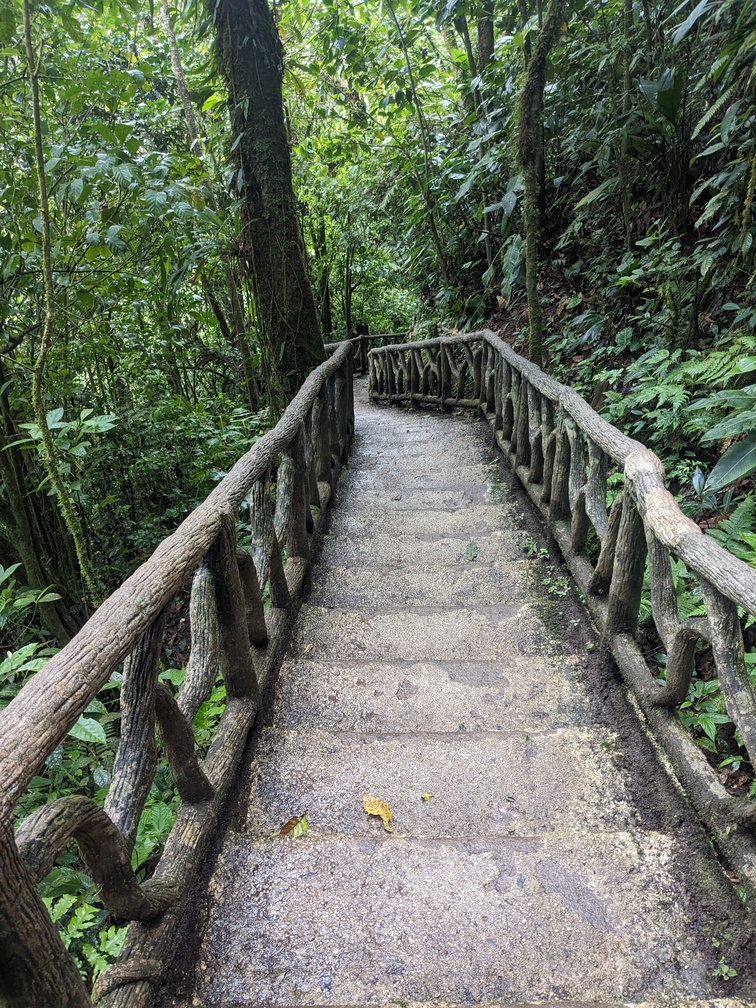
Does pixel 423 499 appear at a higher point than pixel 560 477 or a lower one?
lower

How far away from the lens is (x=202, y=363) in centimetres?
885

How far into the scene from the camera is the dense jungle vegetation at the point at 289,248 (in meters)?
3.13

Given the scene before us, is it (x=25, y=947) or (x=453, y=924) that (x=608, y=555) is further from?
(x=25, y=947)

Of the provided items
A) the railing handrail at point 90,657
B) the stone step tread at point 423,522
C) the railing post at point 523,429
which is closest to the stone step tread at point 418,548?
the stone step tread at point 423,522

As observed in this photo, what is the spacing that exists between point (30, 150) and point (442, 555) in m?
3.37

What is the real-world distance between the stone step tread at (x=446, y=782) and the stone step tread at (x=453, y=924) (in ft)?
0.43

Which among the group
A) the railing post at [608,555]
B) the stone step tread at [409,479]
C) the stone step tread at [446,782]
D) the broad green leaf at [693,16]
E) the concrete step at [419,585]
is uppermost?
the broad green leaf at [693,16]

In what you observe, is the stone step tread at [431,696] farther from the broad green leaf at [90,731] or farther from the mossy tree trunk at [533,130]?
the mossy tree trunk at [533,130]

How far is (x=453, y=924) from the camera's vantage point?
1.73 meters

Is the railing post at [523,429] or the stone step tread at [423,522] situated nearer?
the stone step tread at [423,522]

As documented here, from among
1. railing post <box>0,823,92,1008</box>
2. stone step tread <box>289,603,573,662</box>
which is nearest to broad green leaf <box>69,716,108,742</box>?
railing post <box>0,823,92,1008</box>

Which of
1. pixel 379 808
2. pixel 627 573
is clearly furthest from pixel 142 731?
pixel 627 573

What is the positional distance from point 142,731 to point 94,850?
0.98 feet

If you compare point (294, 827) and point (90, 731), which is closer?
point (90, 731)
